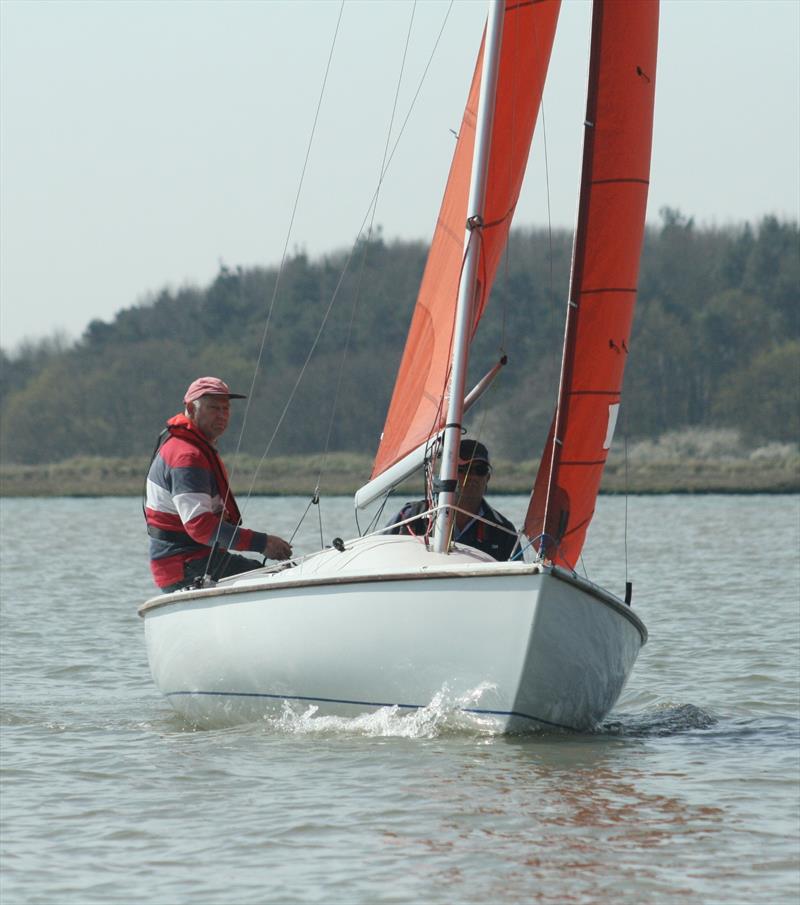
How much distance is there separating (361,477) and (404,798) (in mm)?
45411

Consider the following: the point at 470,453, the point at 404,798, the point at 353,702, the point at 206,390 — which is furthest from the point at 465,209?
the point at 404,798

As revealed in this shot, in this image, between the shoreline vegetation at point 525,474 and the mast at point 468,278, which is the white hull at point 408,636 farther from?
the shoreline vegetation at point 525,474

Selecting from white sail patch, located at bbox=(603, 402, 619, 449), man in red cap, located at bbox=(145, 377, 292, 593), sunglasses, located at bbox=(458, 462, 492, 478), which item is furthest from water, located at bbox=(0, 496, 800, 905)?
white sail patch, located at bbox=(603, 402, 619, 449)

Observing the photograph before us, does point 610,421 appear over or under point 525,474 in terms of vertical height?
over

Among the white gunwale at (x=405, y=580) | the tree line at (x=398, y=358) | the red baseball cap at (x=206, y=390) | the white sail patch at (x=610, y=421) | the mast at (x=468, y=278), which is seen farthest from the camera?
the tree line at (x=398, y=358)

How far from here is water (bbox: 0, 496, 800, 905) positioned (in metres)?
5.57

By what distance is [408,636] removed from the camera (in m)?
7.24

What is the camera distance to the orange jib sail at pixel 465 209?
8156 mm

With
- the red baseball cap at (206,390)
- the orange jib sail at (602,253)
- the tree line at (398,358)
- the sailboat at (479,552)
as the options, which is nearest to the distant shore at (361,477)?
the tree line at (398,358)

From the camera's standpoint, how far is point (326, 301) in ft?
248

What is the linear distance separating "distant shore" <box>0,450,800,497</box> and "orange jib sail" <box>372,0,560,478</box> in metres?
32.2

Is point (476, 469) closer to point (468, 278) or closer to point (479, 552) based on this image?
point (479, 552)

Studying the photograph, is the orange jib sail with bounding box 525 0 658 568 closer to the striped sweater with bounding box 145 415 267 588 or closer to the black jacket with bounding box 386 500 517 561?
the black jacket with bounding box 386 500 517 561

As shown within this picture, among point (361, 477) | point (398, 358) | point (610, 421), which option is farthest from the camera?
point (398, 358)
